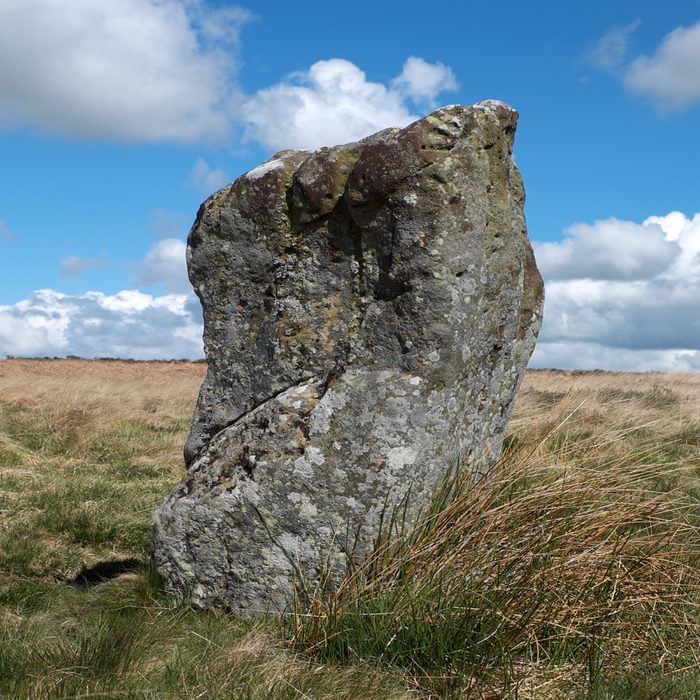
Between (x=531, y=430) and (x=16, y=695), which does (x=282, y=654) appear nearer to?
(x=16, y=695)

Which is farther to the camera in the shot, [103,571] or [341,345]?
[103,571]

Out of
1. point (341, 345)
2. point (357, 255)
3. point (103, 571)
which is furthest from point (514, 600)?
point (103, 571)

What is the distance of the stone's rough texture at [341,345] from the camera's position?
4.48 metres

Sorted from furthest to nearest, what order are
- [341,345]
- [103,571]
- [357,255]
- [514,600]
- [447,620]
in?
[103,571] < [357,255] < [341,345] < [514,600] < [447,620]

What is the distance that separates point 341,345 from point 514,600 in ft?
5.70

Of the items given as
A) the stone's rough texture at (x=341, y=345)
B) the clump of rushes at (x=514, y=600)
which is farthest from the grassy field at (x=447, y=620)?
the stone's rough texture at (x=341, y=345)

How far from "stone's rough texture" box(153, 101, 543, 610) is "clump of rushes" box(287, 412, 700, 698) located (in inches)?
10.8

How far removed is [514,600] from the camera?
3941 millimetres

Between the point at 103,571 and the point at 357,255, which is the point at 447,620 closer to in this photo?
the point at 357,255

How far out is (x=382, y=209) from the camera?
4695 millimetres

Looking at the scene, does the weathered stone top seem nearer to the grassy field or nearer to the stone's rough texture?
the stone's rough texture

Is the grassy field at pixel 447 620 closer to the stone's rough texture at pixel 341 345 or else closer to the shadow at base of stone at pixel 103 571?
the shadow at base of stone at pixel 103 571

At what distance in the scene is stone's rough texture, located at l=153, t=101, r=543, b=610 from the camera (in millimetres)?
4477

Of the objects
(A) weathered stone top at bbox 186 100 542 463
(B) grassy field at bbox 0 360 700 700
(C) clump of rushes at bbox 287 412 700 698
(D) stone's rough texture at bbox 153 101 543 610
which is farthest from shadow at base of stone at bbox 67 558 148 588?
(C) clump of rushes at bbox 287 412 700 698
